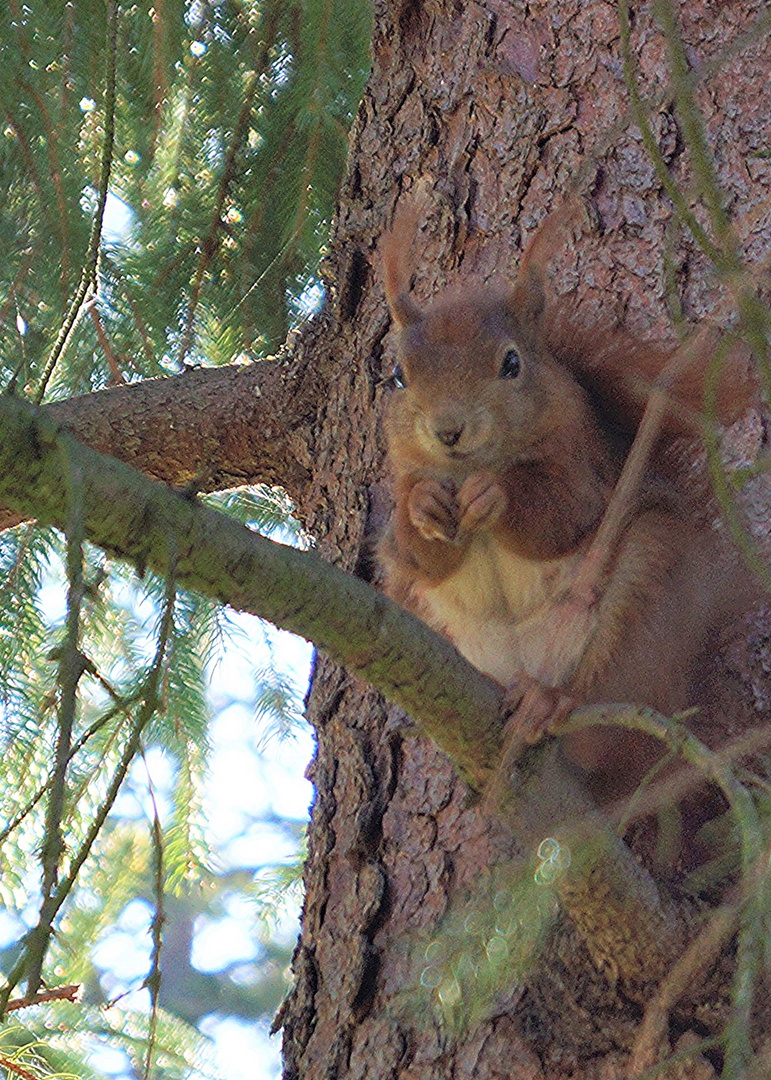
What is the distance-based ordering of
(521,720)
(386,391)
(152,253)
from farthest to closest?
(152,253)
(386,391)
(521,720)

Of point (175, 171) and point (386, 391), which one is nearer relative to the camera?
point (386, 391)

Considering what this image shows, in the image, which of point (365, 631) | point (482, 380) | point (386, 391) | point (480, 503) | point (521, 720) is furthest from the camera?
point (386, 391)

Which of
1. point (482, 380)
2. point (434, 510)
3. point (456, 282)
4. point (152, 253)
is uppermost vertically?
point (152, 253)

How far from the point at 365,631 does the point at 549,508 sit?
2.04 feet

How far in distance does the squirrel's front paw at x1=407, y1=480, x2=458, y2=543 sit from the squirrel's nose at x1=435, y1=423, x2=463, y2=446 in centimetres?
5

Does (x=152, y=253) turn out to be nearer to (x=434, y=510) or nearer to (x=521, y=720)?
(x=434, y=510)

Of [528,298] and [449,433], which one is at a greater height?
[528,298]

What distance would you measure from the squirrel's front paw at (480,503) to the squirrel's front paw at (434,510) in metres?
0.01

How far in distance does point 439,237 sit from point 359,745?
0.77 m

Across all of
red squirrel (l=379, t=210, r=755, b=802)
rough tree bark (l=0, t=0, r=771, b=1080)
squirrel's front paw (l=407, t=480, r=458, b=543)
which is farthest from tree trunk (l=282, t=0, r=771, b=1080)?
squirrel's front paw (l=407, t=480, r=458, b=543)

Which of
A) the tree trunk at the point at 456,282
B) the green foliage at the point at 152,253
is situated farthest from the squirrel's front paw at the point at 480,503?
the green foliage at the point at 152,253

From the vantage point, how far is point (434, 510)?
1572 millimetres

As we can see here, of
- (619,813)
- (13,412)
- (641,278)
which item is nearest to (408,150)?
(641,278)

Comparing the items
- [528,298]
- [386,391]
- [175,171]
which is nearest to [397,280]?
[528,298]
